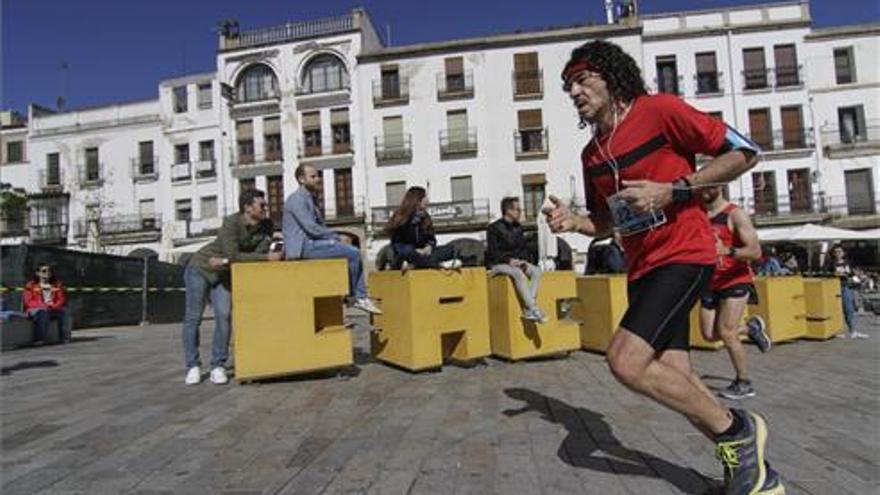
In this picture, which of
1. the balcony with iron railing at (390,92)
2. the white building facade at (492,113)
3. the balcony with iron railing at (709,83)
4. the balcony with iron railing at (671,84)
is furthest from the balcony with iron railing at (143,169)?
the balcony with iron railing at (709,83)

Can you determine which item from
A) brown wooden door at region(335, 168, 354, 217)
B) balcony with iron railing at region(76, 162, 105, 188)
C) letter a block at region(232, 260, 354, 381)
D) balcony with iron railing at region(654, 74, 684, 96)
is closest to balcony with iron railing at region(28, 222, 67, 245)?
balcony with iron railing at region(76, 162, 105, 188)

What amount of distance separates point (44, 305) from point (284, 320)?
8146 mm

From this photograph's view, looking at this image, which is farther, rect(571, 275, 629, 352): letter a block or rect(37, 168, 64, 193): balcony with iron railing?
rect(37, 168, 64, 193): balcony with iron railing

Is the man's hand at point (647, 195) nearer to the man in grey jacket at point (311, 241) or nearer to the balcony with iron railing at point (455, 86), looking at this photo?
the man in grey jacket at point (311, 241)

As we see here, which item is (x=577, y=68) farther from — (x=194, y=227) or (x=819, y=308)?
(x=194, y=227)

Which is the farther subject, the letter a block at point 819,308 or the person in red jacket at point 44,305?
the person in red jacket at point 44,305

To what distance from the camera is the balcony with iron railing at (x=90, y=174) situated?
45.0 m

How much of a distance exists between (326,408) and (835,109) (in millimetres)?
42580

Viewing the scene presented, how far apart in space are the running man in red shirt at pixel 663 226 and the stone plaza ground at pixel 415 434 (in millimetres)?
367

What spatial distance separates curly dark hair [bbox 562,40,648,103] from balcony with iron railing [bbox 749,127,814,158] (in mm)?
39101

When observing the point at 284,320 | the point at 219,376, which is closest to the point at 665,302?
the point at 284,320

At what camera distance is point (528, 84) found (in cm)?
3872

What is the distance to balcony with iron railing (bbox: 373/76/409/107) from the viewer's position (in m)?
39.4

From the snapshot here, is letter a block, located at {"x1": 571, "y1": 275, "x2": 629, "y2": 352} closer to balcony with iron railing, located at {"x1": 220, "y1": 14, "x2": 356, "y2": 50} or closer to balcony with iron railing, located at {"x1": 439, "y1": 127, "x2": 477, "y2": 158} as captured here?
balcony with iron railing, located at {"x1": 439, "y1": 127, "x2": 477, "y2": 158}
